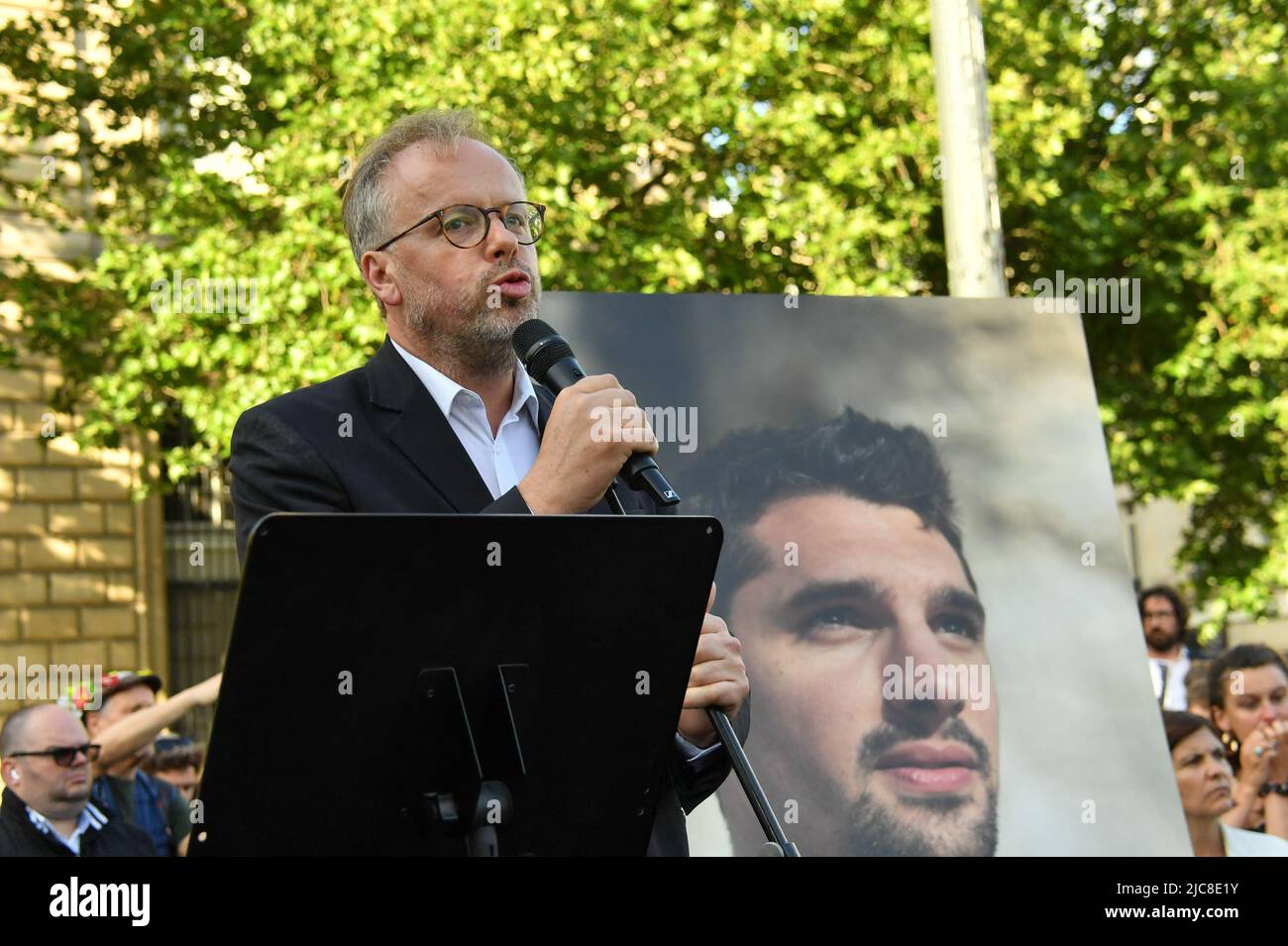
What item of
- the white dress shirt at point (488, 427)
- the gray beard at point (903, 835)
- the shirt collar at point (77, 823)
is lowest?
the gray beard at point (903, 835)

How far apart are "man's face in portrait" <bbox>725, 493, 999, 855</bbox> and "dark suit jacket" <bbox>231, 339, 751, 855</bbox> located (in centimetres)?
136

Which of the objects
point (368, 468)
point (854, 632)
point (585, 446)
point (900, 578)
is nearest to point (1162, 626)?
point (900, 578)

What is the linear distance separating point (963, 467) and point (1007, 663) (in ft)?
1.70

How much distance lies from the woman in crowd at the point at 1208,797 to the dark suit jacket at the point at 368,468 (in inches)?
114

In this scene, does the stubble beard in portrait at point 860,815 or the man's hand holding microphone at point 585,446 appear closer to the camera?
the man's hand holding microphone at point 585,446

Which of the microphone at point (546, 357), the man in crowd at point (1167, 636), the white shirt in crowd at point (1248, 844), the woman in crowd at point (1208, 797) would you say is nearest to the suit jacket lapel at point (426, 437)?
the microphone at point (546, 357)

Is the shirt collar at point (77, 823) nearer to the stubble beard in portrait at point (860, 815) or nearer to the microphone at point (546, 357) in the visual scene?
the stubble beard in portrait at point (860, 815)

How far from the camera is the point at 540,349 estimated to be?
96.1 inches

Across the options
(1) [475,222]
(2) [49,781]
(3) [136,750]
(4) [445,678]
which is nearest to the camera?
(4) [445,678]

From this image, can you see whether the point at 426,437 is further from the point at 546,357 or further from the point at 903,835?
the point at 903,835

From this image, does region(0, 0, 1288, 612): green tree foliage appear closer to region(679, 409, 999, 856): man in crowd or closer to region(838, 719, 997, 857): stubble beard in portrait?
region(679, 409, 999, 856): man in crowd

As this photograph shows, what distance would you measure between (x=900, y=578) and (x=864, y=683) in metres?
0.29

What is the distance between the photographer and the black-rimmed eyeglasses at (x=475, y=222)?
2.58 meters
